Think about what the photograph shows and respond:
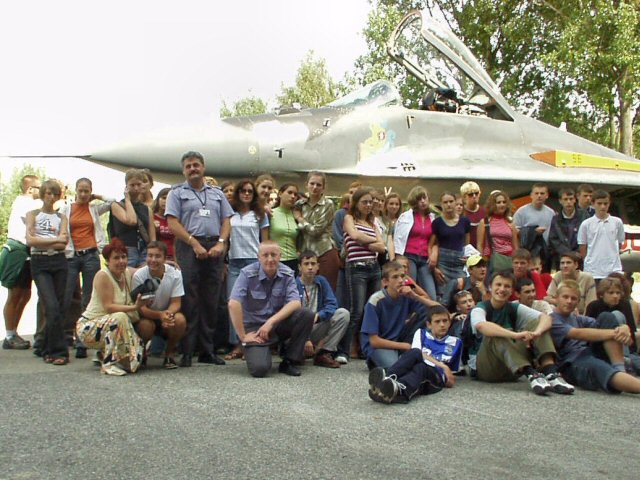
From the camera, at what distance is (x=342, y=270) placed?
6.88m

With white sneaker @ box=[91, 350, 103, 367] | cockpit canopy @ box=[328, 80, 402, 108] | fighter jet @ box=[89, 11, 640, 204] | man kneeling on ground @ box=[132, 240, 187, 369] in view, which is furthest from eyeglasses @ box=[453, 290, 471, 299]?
cockpit canopy @ box=[328, 80, 402, 108]

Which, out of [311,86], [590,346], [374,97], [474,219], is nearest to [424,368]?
[590,346]

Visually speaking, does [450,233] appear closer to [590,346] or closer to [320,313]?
[320,313]

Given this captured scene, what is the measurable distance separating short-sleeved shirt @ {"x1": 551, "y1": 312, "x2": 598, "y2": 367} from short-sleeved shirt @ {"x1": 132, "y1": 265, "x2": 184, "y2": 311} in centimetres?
306

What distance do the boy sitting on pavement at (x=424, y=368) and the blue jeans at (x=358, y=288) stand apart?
1.09 meters

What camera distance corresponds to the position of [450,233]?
276 inches

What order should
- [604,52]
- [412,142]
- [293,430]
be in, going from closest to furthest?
[293,430] → [412,142] → [604,52]

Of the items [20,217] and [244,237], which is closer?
[244,237]

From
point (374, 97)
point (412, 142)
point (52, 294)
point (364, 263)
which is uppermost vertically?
point (374, 97)

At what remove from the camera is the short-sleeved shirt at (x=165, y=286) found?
18.9 feet

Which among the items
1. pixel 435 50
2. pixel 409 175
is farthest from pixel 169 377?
pixel 435 50

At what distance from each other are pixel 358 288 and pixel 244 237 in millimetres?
1181

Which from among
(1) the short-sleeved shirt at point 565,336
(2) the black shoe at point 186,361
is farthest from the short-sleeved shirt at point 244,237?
(1) the short-sleeved shirt at point 565,336

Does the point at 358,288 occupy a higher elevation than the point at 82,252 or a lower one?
lower
